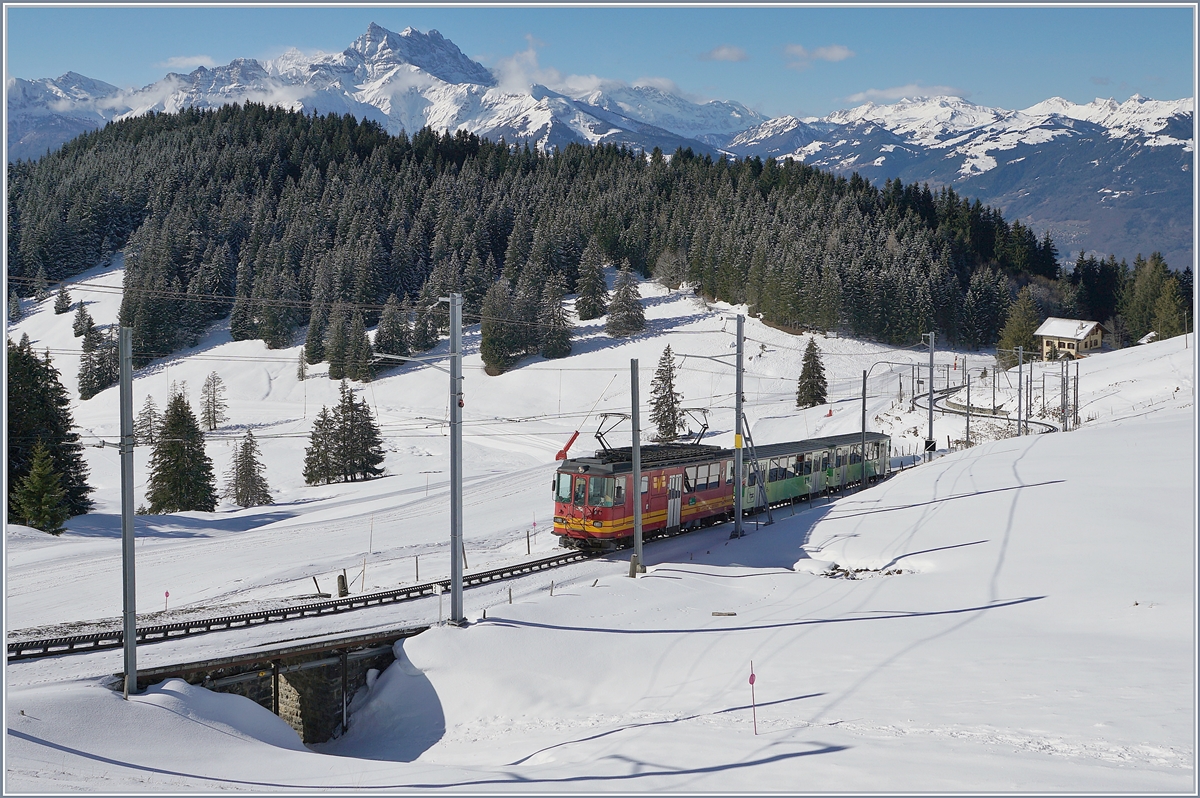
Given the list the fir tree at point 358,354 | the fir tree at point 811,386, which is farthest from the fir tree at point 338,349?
the fir tree at point 811,386

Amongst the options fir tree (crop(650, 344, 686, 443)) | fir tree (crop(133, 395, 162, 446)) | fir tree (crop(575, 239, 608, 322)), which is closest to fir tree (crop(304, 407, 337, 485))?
fir tree (crop(133, 395, 162, 446))

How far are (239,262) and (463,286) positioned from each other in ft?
153

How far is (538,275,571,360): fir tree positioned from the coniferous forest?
0.63m

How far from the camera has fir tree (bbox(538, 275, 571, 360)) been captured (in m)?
99.2

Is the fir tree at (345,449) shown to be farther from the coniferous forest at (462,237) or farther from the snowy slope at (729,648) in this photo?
the coniferous forest at (462,237)

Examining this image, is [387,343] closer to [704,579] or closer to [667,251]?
[667,251]

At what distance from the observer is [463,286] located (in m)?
112

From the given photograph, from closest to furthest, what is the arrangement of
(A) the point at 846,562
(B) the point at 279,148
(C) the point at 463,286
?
(A) the point at 846,562
(C) the point at 463,286
(B) the point at 279,148

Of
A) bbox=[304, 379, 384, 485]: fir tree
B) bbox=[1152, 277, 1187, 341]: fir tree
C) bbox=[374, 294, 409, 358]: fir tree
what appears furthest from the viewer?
bbox=[1152, 277, 1187, 341]: fir tree

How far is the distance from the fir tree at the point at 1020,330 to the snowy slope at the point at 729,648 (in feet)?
202

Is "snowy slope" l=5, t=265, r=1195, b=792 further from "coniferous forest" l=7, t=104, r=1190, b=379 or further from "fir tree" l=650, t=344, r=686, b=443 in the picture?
"coniferous forest" l=7, t=104, r=1190, b=379

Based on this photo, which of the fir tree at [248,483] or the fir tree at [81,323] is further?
the fir tree at [81,323]

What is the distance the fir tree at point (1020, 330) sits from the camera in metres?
105

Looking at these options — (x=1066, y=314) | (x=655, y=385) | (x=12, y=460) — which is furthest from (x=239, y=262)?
(x=1066, y=314)
